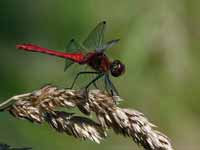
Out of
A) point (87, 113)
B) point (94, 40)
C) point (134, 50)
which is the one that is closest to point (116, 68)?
point (94, 40)

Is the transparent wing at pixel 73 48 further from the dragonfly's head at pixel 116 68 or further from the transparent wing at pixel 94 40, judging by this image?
the dragonfly's head at pixel 116 68

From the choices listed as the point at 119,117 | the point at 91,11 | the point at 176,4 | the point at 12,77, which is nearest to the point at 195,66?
the point at 176,4

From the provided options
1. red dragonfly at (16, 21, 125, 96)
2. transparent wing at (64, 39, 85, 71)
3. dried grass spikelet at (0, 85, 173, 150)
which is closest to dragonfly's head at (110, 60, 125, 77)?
red dragonfly at (16, 21, 125, 96)

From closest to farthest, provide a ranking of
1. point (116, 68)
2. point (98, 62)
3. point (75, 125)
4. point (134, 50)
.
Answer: point (75, 125), point (98, 62), point (116, 68), point (134, 50)

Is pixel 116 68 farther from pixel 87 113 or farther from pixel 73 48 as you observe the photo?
pixel 87 113

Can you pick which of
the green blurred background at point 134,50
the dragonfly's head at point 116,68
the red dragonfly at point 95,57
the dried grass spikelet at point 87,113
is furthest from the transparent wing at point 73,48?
the green blurred background at point 134,50

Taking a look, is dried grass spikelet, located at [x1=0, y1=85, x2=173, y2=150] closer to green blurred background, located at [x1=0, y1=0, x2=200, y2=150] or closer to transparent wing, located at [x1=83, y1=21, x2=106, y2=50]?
transparent wing, located at [x1=83, y1=21, x2=106, y2=50]
